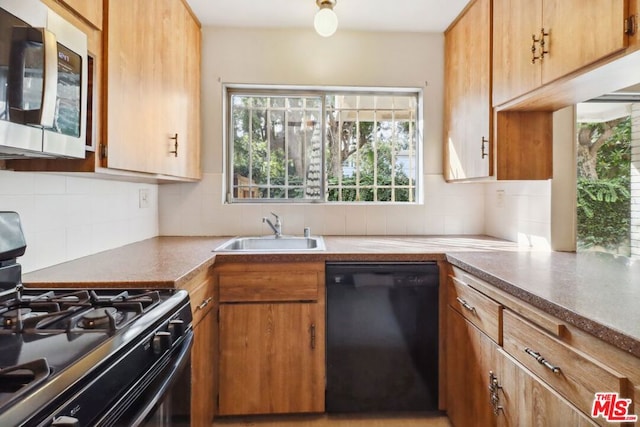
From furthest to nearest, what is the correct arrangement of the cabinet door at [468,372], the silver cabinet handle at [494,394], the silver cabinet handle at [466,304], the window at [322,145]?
the window at [322,145]
the silver cabinet handle at [466,304]
the cabinet door at [468,372]
the silver cabinet handle at [494,394]

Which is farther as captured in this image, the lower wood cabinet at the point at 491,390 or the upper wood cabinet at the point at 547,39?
the upper wood cabinet at the point at 547,39

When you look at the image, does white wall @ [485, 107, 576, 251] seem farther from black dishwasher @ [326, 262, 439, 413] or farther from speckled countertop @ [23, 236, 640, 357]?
black dishwasher @ [326, 262, 439, 413]

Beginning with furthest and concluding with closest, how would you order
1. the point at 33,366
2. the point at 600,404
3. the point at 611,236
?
1. the point at 611,236
2. the point at 600,404
3. the point at 33,366

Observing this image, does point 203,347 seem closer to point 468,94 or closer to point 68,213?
point 68,213

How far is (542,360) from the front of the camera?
1075 millimetres

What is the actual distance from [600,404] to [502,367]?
477 millimetres

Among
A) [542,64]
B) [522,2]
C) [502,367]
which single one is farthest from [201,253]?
[522,2]

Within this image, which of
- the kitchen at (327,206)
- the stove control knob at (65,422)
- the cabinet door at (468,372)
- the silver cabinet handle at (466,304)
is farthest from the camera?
the kitchen at (327,206)

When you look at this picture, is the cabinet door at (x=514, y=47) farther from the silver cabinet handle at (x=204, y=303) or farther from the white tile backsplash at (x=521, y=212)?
the silver cabinet handle at (x=204, y=303)

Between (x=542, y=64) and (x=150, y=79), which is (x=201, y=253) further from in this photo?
(x=542, y=64)

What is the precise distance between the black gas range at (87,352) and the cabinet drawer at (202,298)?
0.90 ft

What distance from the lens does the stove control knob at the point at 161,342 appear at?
3.23ft

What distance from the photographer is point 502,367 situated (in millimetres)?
1320

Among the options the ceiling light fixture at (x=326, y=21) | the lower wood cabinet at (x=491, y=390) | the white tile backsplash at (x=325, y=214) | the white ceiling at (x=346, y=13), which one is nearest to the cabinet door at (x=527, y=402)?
the lower wood cabinet at (x=491, y=390)
